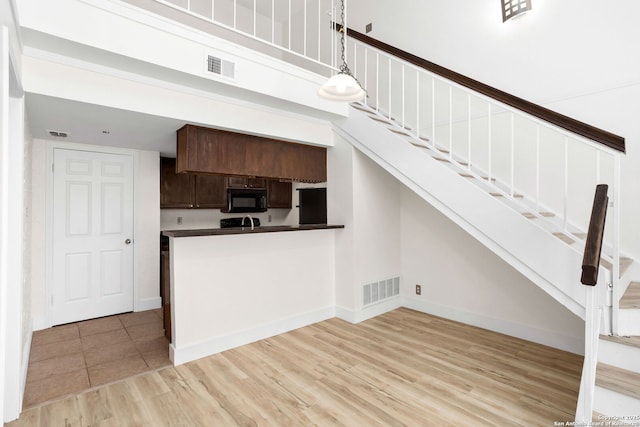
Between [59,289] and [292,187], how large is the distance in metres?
3.46

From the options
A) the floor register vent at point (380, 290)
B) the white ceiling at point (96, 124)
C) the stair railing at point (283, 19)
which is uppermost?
the stair railing at point (283, 19)

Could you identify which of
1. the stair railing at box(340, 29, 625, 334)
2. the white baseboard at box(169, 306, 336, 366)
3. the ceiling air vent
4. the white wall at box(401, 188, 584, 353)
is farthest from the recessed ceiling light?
the white wall at box(401, 188, 584, 353)

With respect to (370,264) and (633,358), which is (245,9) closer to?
(370,264)

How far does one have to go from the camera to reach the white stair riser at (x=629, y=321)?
6.20ft

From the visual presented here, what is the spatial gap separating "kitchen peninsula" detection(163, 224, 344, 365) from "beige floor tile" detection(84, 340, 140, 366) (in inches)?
21.8

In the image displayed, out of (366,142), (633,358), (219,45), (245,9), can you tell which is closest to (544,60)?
(366,142)

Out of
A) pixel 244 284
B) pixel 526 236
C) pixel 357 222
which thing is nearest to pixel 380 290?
pixel 357 222

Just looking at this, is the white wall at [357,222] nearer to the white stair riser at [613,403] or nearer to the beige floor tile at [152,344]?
the beige floor tile at [152,344]

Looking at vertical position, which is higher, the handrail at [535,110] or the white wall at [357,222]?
the handrail at [535,110]

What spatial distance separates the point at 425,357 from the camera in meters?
2.90

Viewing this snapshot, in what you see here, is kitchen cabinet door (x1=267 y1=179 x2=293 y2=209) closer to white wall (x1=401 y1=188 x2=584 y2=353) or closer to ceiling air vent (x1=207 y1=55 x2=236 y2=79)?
white wall (x1=401 y1=188 x2=584 y2=353)

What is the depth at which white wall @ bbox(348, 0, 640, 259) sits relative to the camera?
2621 mm

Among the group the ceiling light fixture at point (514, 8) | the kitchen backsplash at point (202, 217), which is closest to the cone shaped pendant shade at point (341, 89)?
the ceiling light fixture at point (514, 8)

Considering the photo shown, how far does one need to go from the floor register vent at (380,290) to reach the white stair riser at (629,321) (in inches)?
92.9
